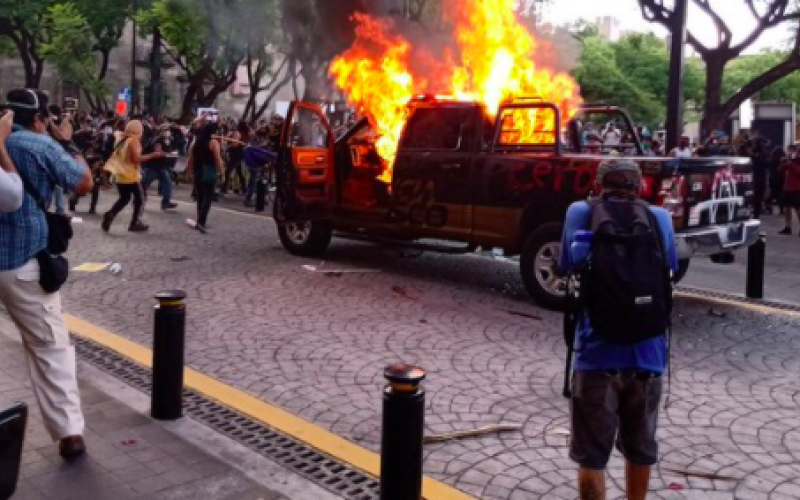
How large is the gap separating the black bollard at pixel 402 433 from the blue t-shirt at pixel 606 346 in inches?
26.0

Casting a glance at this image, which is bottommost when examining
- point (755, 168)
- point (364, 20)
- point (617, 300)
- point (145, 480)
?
point (145, 480)

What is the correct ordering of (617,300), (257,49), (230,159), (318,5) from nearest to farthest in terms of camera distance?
(617,300) → (318,5) → (230,159) → (257,49)

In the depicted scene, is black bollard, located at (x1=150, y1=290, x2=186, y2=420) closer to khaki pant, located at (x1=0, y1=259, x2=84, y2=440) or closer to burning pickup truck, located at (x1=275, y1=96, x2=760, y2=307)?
khaki pant, located at (x1=0, y1=259, x2=84, y2=440)

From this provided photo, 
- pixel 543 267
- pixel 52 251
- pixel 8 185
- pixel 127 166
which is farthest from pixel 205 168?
pixel 8 185

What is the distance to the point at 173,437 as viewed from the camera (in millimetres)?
4414

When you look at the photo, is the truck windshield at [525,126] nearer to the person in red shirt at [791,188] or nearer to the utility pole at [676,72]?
the utility pole at [676,72]

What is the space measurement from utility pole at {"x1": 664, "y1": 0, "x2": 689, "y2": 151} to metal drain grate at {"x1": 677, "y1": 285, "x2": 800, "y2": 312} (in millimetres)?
5415

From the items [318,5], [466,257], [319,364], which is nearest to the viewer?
[319,364]

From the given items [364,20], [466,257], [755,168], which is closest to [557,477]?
[466,257]

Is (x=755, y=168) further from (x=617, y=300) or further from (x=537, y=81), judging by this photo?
(x=617, y=300)

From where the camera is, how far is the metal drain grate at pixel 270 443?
3.95 metres

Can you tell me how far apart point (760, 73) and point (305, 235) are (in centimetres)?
4314

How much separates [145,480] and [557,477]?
1977 mm

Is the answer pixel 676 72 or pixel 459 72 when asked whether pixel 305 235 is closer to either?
pixel 459 72
